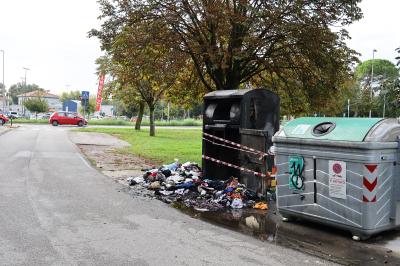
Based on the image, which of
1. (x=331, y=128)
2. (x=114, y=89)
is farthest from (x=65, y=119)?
(x=331, y=128)

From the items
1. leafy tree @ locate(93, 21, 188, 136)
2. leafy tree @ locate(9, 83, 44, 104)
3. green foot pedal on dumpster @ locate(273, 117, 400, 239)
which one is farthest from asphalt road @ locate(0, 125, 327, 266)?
leafy tree @ locate(9, 83, 44, 104)

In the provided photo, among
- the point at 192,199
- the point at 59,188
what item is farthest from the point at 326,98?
the point at 59,188

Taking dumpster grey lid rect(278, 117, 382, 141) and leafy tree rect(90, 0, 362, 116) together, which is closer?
dumpster grey lid rect(278, 117, 382, 141)

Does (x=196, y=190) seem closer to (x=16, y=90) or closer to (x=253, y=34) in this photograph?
(x=253, y=34)

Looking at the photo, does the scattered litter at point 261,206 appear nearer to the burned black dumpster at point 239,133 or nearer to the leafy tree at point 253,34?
the burned black dumpster at point 239,133

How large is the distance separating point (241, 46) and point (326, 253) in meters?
8.67

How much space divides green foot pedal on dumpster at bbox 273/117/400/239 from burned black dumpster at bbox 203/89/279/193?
6.03 feet

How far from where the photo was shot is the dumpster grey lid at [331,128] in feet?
19.6

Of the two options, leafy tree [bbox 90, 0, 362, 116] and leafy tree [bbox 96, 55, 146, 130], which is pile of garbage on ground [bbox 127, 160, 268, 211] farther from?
leafy tree [bbox 96, 55, 146, 130]

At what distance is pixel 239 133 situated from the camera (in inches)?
364

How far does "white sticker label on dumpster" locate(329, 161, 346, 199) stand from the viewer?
6.05 metres

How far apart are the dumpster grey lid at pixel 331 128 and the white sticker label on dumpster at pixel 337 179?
370 mm

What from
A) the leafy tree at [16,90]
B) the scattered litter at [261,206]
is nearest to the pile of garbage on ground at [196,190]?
the scattered litter at [261,206]

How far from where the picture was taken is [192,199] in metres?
8.67
